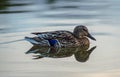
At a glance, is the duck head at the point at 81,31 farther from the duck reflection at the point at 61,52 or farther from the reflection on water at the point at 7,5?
the reflection on water at the point at 7,5

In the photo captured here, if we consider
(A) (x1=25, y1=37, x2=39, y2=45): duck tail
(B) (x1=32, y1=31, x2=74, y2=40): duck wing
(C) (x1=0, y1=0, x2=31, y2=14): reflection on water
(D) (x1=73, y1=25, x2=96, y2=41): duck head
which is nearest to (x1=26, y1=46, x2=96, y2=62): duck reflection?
(A) (x1=25, y1=37, x2=39, y2=45): duck tail

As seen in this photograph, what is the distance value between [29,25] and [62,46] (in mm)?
1751

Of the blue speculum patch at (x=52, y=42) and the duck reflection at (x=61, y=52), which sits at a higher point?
the blue speculum patch at (x=52, y=42)

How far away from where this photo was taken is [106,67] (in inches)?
458

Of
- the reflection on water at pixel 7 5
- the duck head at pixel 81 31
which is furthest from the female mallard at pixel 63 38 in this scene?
the reflection on water at pixel 7 5

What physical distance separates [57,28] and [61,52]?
168cm

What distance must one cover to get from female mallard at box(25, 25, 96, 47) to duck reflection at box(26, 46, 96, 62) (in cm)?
12

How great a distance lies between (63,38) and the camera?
1402 cm

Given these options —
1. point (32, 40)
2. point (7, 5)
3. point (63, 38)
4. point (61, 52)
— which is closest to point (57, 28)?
point (63, 38)

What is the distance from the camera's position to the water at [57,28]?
11508 mm

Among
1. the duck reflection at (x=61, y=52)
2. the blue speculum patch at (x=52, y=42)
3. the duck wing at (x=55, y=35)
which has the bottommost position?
the duck reflection at (x=61, y=52)

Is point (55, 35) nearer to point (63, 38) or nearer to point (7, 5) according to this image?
point (63, 38)

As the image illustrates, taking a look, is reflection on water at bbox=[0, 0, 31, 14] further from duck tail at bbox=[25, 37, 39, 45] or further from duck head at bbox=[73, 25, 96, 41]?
duck tail at bbox=[25, 37, 39, 45]

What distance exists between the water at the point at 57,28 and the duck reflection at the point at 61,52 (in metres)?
0.14
